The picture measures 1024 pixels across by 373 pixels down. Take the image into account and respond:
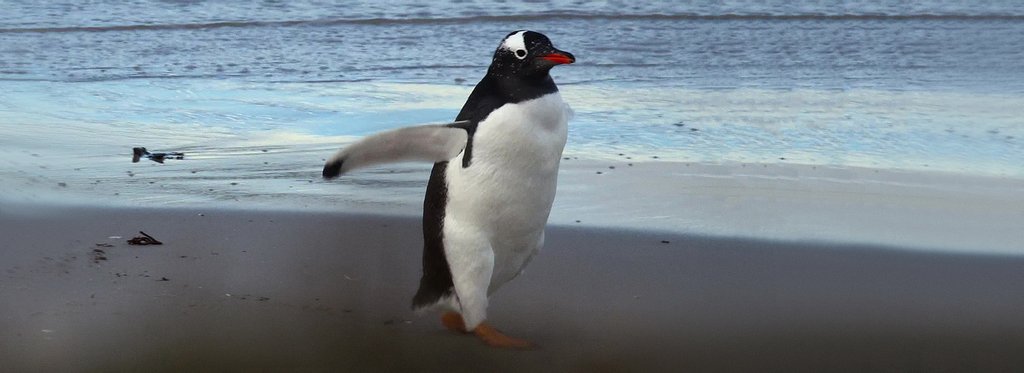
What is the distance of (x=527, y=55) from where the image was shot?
326 centimetres

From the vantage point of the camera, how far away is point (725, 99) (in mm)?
7211

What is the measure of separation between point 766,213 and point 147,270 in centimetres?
230

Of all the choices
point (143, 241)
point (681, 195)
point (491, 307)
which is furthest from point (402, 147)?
point (681, 195)

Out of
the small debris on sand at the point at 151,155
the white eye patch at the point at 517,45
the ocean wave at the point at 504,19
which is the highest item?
the ocean wave at the point at 504,19

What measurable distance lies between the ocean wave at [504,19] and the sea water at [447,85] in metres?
0.03

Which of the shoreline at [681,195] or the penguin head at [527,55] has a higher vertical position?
the penguin head at [527,55]

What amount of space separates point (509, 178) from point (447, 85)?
4431mm

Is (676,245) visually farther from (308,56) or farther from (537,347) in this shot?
(308,56)

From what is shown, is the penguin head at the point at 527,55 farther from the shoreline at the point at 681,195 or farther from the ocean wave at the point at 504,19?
the ocean wave at the point at 504,19

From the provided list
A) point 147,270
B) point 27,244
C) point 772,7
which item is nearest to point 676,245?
point 147,270

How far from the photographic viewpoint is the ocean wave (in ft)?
34.1

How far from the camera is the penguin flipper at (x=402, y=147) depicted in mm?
3262

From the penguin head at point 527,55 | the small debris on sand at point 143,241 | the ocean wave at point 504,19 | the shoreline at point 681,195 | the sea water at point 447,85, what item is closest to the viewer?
the penguin head at point 527,55

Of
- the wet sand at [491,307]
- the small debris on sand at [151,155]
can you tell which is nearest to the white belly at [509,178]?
the wet sand at [491,307]
